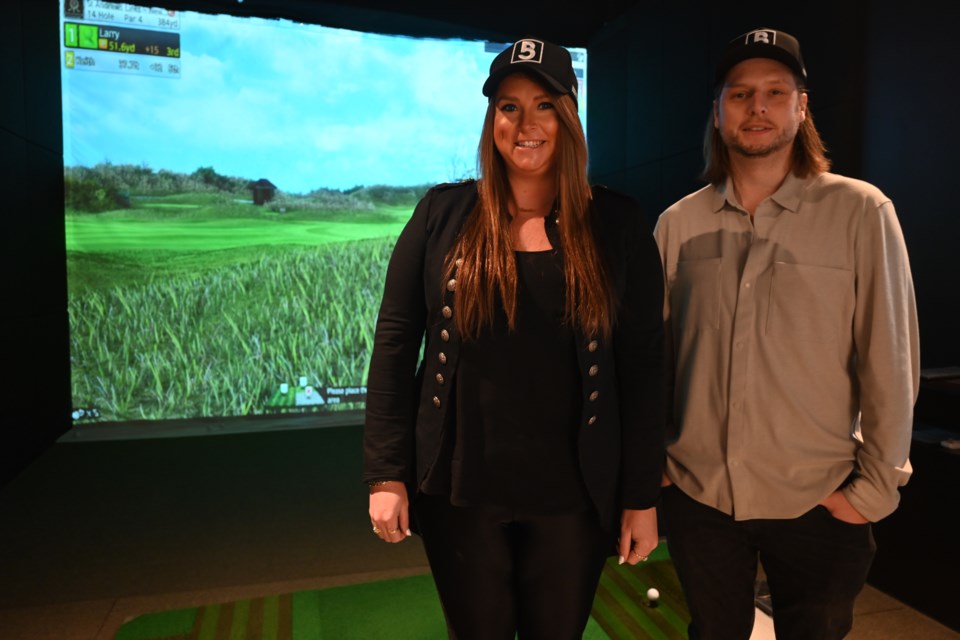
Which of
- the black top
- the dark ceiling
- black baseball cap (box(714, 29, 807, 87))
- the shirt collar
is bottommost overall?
the black top

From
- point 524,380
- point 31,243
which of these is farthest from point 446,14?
point 524,380

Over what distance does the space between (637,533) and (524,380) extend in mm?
350

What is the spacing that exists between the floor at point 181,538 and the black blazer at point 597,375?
1222mm

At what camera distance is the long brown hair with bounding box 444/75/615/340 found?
113 centimetres

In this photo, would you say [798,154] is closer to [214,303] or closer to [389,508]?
[389,508]

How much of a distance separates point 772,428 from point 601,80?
5074mm

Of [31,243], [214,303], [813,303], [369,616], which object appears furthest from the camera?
[214,303]

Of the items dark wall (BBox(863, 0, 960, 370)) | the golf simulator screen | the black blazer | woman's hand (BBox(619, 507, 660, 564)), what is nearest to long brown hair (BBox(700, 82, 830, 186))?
the black blazer

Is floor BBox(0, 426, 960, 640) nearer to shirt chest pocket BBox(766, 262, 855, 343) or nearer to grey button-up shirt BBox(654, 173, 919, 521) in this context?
grey button-up shirt BBox(654, 173, 919, 521)

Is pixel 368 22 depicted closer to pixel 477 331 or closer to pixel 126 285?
pixel 126 285

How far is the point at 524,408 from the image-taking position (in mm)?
1140

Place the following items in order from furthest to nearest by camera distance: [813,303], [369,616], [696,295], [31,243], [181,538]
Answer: [31,243] < [181,538] < [369,616] < [696,295] < [813,303]

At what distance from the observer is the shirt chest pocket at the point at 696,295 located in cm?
134

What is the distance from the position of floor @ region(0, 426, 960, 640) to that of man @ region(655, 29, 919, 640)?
894 millimetres
